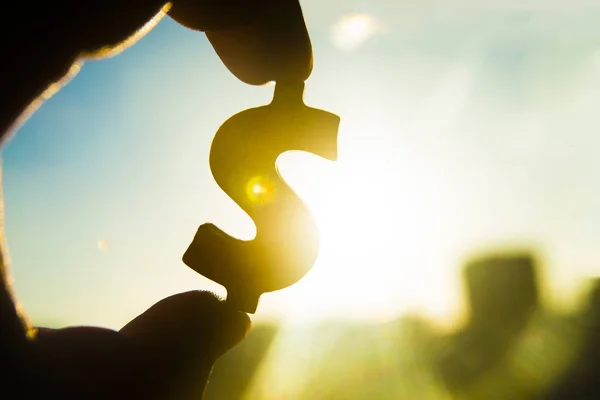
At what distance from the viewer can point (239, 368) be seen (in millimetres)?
61125

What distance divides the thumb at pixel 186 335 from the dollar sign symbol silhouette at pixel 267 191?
18cm

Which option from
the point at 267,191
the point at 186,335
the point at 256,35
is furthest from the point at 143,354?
the point at 256,35

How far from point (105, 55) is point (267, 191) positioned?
67 cm

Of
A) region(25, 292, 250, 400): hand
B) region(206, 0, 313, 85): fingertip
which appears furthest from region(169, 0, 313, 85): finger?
region(25, 292, 250, 400): hand

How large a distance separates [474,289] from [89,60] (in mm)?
66718

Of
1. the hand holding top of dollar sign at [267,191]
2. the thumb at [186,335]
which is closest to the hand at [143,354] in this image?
the thumb at [186,335]

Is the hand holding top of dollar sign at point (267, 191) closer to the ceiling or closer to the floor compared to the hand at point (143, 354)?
closer to the ceiling

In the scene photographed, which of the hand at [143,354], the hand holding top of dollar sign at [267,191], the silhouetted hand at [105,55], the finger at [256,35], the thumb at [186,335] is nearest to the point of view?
the silhouetted hand at [105,55]

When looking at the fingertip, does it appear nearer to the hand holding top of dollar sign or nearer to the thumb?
the hand holding top of dollar sign

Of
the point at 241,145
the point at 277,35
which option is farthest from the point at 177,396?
the point at 277,35

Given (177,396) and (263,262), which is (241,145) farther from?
(177,396)

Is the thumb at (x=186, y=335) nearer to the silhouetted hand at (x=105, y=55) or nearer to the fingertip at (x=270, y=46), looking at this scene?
the silhouetted hand at (x=105, y=55)

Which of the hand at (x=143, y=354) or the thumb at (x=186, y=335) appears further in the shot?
the thumb at (x=186, y=335)

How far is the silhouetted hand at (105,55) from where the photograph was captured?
82 cm
